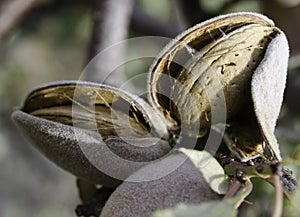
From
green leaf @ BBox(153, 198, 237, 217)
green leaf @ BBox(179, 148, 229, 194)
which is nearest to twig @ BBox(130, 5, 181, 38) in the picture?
green leaf @ BBox(179, 148, 229, 194)

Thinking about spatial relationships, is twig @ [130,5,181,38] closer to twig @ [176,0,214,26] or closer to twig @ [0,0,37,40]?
twig @ [176,0,214,26]

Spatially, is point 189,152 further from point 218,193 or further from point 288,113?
point 288,113

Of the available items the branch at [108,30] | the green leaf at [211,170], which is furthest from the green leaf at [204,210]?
the branch at [108,30]

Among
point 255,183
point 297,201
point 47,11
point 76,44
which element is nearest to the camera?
point 297,201

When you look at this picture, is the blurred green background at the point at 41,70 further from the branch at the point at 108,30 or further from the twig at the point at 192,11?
the branch at the point at 108,30

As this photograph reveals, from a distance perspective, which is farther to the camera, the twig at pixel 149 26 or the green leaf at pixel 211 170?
the twig at pixel 149 26

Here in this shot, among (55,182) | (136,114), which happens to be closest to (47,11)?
(55,182)
